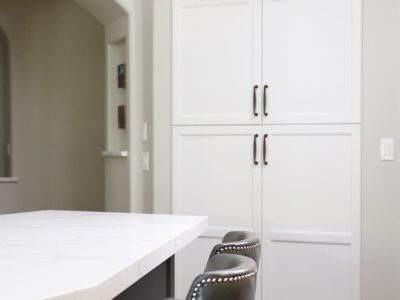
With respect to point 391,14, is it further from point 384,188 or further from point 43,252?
point 43,252

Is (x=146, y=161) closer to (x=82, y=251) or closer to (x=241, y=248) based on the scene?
(x=241, y=248)

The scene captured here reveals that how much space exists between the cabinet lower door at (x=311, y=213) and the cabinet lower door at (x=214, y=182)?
3.6 inches

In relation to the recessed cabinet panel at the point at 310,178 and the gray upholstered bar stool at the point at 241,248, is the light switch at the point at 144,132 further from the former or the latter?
the gray upholstered bar stool at the point at 241,248

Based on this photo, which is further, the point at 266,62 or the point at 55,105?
the point at 55,105

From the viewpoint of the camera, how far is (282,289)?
246 centimetres

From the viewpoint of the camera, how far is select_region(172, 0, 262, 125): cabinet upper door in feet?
8.32

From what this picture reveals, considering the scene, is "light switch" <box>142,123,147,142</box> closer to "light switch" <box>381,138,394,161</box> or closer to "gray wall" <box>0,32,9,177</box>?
"light switch" <box>381,138,394,161</box>

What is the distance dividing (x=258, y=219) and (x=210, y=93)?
32.6 inches

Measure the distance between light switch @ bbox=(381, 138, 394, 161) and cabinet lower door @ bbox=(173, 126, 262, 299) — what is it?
688mm

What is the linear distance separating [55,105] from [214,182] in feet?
7.33

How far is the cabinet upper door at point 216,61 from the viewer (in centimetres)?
254

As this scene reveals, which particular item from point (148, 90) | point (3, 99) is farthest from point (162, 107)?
point (3, 99)

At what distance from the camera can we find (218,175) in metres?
2.58

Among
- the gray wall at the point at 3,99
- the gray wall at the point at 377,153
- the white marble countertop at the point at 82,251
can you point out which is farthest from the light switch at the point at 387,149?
the gray wall at the point at 3,99
